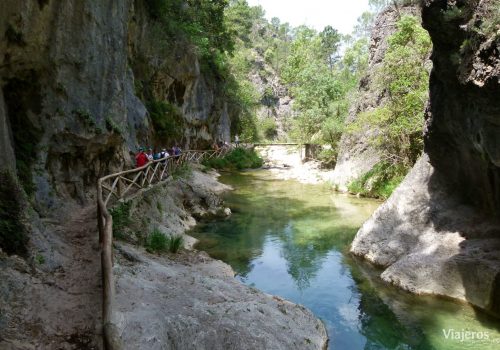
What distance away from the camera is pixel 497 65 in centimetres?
822

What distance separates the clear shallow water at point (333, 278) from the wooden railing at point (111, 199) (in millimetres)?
3206

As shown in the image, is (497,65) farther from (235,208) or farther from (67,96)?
(235,208)

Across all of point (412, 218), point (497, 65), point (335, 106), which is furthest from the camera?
point (335, 106)

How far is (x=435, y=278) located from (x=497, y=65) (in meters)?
5.76

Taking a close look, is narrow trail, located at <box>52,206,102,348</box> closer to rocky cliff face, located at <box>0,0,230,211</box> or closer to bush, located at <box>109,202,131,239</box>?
bush, located at <box>109,202,131,239</box>

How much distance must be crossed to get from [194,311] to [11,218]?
3919mm

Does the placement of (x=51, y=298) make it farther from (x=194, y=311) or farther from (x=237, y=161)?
→ (x=237, y=161)

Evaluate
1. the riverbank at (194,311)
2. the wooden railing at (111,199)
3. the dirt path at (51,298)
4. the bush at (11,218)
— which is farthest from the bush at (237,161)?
the bush at (11,218)

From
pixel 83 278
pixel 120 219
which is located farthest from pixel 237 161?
pixel 83 278

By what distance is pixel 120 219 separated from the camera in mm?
12570

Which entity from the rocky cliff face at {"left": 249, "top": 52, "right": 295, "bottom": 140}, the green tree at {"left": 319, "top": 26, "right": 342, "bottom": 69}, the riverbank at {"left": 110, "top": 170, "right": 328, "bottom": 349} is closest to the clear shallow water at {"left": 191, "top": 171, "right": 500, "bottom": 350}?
the riverbank at {"left": 110, "top": 170, "right": 328, "bottom": 349}

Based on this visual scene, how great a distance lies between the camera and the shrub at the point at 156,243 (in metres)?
12.4

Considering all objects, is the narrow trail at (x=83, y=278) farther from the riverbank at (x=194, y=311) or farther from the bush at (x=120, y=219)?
the bush at (x=120, y=219)

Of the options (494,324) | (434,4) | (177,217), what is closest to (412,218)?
(494,324)
